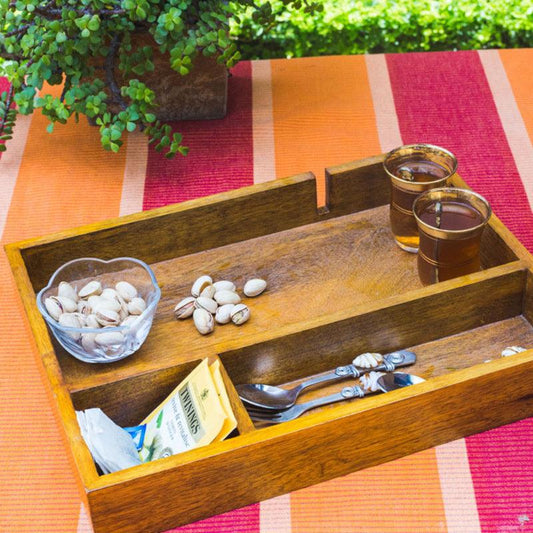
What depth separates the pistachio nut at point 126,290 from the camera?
105 centimetres

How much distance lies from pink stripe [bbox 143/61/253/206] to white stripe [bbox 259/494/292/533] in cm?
62

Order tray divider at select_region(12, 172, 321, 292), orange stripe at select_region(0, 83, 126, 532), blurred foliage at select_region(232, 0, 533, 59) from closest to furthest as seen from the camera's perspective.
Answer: orange stripe at select_region(0, 83, 126, 532), tray divider at select_region(12, 172, 321, 292), blurred foliage at select_region(232, 0, 533, 59)

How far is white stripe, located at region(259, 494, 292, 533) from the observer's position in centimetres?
86

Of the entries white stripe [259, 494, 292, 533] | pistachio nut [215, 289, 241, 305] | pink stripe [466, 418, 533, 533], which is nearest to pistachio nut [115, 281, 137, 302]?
pistachio nut [215, 289, 241, 305]

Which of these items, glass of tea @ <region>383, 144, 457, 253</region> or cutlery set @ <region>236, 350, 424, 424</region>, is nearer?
cutlery set @ <region>236, 350, 424, 424</region>

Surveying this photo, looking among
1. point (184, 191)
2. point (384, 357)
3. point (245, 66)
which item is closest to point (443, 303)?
point (384, 357)

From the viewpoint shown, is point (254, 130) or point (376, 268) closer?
point (376, 268)

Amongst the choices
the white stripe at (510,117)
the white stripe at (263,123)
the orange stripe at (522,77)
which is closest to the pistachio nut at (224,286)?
the white stripe at (263,123)

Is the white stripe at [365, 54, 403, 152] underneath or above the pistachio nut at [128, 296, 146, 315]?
underneath

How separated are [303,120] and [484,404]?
762 millimetres

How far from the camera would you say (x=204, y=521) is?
86 cm

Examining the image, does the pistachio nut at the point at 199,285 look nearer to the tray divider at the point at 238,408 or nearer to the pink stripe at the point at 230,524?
the tray divider at the point at 238,408

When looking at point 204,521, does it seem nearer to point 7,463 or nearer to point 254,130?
point 7,463

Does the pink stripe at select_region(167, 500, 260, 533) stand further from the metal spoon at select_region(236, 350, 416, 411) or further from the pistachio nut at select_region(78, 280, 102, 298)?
the pistachio nut at select_region(78, 280, 102, 298)
